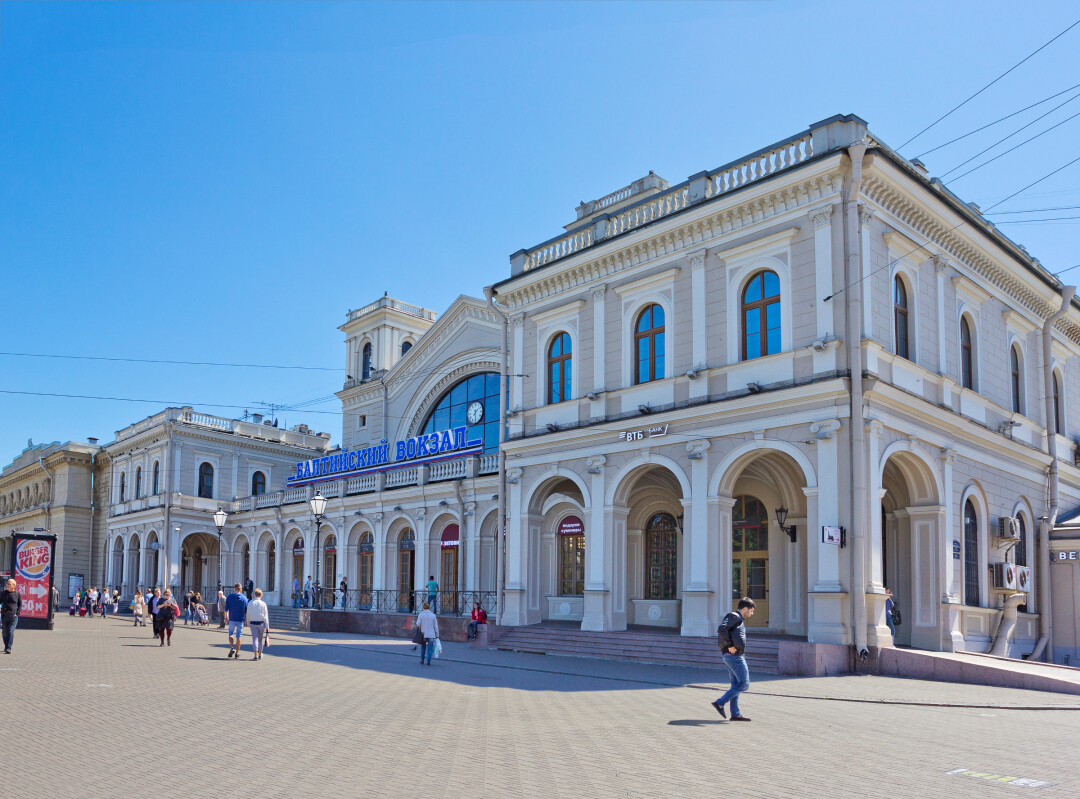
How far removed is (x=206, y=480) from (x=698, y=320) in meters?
40.5

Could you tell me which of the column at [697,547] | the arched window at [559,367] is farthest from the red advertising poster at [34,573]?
the column at [697,547]

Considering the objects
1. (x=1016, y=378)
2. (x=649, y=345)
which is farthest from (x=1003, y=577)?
(x=649, y=345)

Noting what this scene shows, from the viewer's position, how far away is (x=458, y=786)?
771cm

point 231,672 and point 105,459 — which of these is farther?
point 105,459

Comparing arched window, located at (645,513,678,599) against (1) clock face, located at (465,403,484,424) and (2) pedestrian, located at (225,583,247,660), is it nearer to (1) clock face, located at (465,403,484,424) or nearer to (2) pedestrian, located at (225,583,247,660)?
(2) pedestrian, located at (225,583,247,660)

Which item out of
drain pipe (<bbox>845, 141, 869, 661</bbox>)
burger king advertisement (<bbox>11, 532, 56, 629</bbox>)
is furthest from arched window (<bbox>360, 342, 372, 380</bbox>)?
drain pipe (<bbox>845, 141, 869, 661</bbox>)

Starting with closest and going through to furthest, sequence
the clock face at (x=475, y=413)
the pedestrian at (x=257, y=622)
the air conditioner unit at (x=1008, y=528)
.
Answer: the pedestrian at (x=257, y=622) < the air conditioner unit at (x=1008, y=528) < the clock face at (x=475, y=413)

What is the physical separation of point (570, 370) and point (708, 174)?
660 cm

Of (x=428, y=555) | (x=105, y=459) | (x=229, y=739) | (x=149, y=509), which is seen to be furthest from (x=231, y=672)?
(x=105, y=459)

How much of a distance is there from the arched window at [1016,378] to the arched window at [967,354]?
→ 2.56 metres

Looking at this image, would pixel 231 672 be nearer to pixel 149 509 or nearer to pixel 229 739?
pixel 229 739

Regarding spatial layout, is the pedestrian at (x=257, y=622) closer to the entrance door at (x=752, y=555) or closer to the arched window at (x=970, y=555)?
the entrance door at (x=752, y=555)

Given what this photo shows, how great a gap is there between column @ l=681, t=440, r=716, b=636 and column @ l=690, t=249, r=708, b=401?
0.29 meters

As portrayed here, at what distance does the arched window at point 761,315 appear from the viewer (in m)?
20.7
